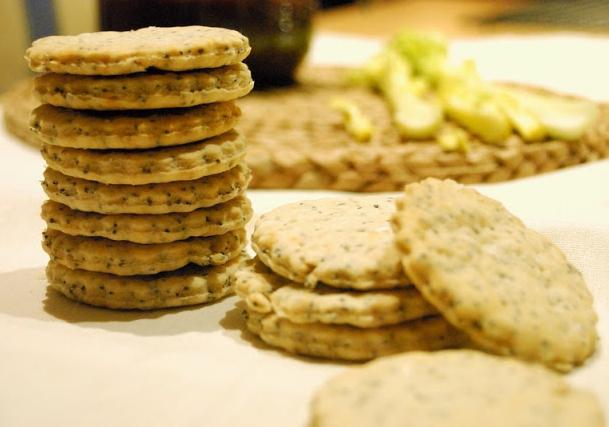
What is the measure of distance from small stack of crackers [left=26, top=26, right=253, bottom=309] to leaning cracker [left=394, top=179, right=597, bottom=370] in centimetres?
31

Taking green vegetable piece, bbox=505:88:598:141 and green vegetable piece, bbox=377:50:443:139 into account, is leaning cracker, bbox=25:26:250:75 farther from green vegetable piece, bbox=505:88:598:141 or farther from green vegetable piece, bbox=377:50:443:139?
green vegetable piece, bbox=505:88:598:141

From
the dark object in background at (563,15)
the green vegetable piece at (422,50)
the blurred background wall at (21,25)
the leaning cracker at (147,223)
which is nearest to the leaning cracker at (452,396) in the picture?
the leaning cracker at (147,223)

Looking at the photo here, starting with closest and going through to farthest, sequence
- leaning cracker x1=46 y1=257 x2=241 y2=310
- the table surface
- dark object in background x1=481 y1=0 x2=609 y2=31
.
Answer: the table surface < leaning cracker x1=46 y1=257 x2=241 y2=310 < dark object in background x1=481 y1=0 x2=609 y2=31

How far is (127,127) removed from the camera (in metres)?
1.05

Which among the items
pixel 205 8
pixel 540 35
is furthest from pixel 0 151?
pixel 540 35

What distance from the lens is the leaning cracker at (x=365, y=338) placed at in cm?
96

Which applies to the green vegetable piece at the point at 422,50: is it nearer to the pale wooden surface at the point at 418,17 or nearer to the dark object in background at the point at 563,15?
the pale wooden surface at the point at 418,17

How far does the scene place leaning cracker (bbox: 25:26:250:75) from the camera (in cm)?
102

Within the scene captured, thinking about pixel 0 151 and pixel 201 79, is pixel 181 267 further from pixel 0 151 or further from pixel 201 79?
pixel 0 151

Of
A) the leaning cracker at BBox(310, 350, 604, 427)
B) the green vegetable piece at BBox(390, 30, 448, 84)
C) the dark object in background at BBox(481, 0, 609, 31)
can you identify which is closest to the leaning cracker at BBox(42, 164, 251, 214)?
the leaning cracker at BBox(310, 350, 604, 427)

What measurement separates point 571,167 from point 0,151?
4.87 ft

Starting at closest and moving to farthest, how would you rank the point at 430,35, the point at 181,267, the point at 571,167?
1. the point at 181,267
2. the point at 571,167
3. the point at 430,35

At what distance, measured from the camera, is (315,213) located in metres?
1.14

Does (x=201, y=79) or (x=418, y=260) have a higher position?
(x=201, y=79)
